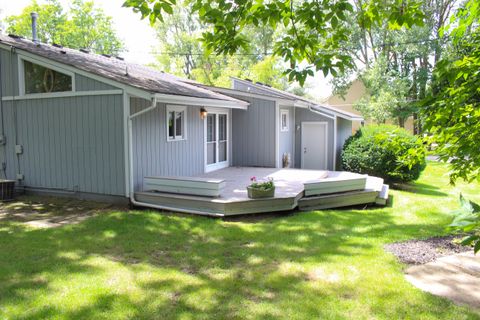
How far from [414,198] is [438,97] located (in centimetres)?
921

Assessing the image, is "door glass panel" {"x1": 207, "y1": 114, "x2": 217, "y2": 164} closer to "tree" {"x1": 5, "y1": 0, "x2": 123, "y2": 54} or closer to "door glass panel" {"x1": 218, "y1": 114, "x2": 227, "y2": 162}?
"door glass panel" {"x1": 218, "y1": 114, "x2": 227, "y2": 162}

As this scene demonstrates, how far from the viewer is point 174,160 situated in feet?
35.4

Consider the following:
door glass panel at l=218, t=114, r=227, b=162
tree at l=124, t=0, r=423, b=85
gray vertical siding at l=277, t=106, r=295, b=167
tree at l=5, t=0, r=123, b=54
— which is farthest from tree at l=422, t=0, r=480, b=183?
tree at l=5, t=0, r=123, b=54

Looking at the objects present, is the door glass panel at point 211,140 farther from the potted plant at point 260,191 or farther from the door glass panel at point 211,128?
the potted plant at point 260,191

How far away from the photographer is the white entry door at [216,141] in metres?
13.0

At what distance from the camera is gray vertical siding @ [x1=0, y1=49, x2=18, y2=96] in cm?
1031

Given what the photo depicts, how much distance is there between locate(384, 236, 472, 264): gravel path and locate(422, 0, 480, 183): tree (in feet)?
8.60

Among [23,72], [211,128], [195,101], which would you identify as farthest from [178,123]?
[23,72]

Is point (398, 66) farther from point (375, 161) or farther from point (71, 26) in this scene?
point (71, 26)

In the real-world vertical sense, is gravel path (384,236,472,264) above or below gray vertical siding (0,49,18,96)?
below

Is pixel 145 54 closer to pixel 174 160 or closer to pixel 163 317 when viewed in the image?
pixel 174 160

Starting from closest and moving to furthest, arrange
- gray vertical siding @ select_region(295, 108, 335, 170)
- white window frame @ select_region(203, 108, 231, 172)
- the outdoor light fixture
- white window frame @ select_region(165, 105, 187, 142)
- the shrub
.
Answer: white window frame @ select_region(165, 105, 187, 142), the outdoor light fixture, white window frame @ select_region(203, 108, 231, 172), the shrub, gray vertical siding @ select_region(295, 108, 335, 170)

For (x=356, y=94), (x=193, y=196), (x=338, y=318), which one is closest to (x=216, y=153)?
(x=193, y=196)

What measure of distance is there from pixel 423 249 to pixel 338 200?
11.7 ft
